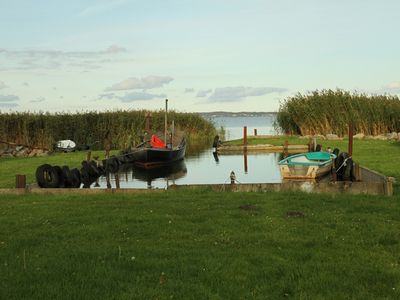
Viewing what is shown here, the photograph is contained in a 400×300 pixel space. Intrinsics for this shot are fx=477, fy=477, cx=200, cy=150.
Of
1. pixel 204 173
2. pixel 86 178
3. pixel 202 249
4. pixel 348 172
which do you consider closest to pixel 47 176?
pixel 86 178

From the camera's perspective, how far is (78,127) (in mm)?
41625

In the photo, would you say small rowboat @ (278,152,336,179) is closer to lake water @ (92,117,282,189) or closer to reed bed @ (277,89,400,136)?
lake water @ (92,117,282,189)

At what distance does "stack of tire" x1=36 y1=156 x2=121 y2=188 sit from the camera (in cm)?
1517

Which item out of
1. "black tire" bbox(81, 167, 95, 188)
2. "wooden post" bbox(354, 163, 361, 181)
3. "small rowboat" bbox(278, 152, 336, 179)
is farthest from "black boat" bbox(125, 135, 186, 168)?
"wooden post" bbox(354, 163, 361, 181)

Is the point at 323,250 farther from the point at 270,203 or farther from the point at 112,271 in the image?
the point at 270,203

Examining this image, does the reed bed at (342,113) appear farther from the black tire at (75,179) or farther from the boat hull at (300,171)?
the black tire at (75,179)

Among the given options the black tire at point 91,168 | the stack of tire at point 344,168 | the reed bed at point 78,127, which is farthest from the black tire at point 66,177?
the reed bed at point 78,127

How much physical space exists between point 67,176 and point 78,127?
1020 inches

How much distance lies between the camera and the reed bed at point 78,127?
Result: 1519 inches

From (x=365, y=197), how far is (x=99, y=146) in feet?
106

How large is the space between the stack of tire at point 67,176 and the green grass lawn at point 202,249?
4354 mm

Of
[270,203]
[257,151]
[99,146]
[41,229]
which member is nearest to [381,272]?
[270,203]

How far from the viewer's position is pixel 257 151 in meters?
34.3

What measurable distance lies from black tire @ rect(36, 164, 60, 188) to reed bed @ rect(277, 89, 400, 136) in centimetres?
2959
